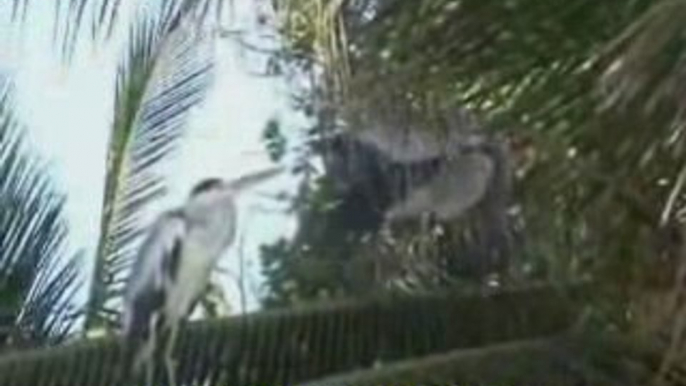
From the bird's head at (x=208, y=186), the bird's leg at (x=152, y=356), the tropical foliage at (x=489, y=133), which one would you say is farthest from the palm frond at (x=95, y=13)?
the bird's leg at (x=152, y=356)

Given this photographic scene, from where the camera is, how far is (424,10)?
4207 millimetres

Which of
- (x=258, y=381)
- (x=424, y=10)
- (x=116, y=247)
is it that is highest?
(x=424, y=10)

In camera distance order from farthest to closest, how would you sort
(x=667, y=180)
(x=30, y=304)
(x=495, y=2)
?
1. (x=30, y=304)
2. (x=495, y=2)
3. (x=667, y=180)

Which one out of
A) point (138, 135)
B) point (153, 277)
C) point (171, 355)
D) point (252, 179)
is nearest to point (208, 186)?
point (252, 179)

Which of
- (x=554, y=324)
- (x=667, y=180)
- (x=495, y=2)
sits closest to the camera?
(x=667, y=180)

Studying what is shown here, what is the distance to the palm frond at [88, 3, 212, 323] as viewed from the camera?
17.3 ft

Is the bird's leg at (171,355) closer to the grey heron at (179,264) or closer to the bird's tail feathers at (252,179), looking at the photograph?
the grey heron at (179,264)

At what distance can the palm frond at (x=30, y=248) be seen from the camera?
546 centimetres

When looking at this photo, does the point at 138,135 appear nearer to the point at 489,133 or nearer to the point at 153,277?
the point at 153,277

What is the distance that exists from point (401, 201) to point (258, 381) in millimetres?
544

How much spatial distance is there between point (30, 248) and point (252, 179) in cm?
81

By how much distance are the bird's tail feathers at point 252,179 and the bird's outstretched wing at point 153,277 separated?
0.48 ft

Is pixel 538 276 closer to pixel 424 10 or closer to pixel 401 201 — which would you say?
pixel 401 201

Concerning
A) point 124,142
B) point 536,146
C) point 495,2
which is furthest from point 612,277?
point 124,142
